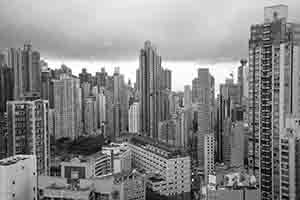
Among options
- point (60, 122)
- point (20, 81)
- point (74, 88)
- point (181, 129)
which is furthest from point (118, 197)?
point (74, 88)

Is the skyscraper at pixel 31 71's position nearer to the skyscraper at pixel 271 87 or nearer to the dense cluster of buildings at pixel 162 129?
the dense cluster of buildings at pixel 162 129

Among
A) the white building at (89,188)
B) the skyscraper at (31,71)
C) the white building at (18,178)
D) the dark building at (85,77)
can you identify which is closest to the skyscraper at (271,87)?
the white building at (89,188)

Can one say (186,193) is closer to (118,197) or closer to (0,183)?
(118,197)

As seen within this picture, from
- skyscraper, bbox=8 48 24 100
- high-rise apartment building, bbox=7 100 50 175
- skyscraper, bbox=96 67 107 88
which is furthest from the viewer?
skyscraper, bbox=96 67 107 88

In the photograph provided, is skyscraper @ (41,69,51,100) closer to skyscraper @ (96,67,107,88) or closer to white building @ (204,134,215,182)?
skyscraper @ (96,67,107,88)

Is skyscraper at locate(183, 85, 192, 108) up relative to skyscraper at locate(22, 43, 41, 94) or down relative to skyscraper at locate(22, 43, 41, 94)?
down

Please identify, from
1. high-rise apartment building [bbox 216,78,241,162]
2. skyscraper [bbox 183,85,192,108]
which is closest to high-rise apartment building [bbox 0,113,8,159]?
high-rise apartment building [bbox 216,78,241,162]
